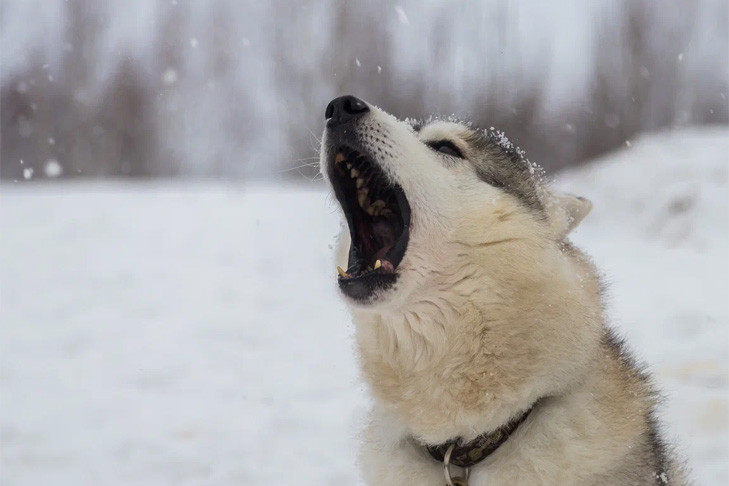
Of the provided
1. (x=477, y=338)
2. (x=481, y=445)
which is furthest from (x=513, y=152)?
(x=481, y=445)

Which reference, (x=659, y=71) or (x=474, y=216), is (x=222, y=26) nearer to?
(x=659, y=71)

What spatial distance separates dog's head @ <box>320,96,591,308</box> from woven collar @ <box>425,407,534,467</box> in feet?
1.84

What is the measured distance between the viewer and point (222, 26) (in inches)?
734

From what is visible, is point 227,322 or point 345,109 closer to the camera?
point 345,109

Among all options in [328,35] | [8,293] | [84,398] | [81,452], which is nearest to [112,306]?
[8,293]

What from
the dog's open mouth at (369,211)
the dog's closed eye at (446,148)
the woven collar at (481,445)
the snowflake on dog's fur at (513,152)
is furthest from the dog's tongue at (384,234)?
the woven collar at (481,445)

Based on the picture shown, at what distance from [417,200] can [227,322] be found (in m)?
4.83

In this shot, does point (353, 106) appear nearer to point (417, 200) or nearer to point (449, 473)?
point (417, 200)

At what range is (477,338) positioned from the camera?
263cm

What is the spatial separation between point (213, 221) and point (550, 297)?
7910 millimetres

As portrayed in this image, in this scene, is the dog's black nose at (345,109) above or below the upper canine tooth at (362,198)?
above

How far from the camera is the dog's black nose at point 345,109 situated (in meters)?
2.90

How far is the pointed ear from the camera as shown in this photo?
3013 mm

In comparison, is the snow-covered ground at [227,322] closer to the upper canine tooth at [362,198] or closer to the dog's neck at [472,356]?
the upper canine tooth at [362,198]
